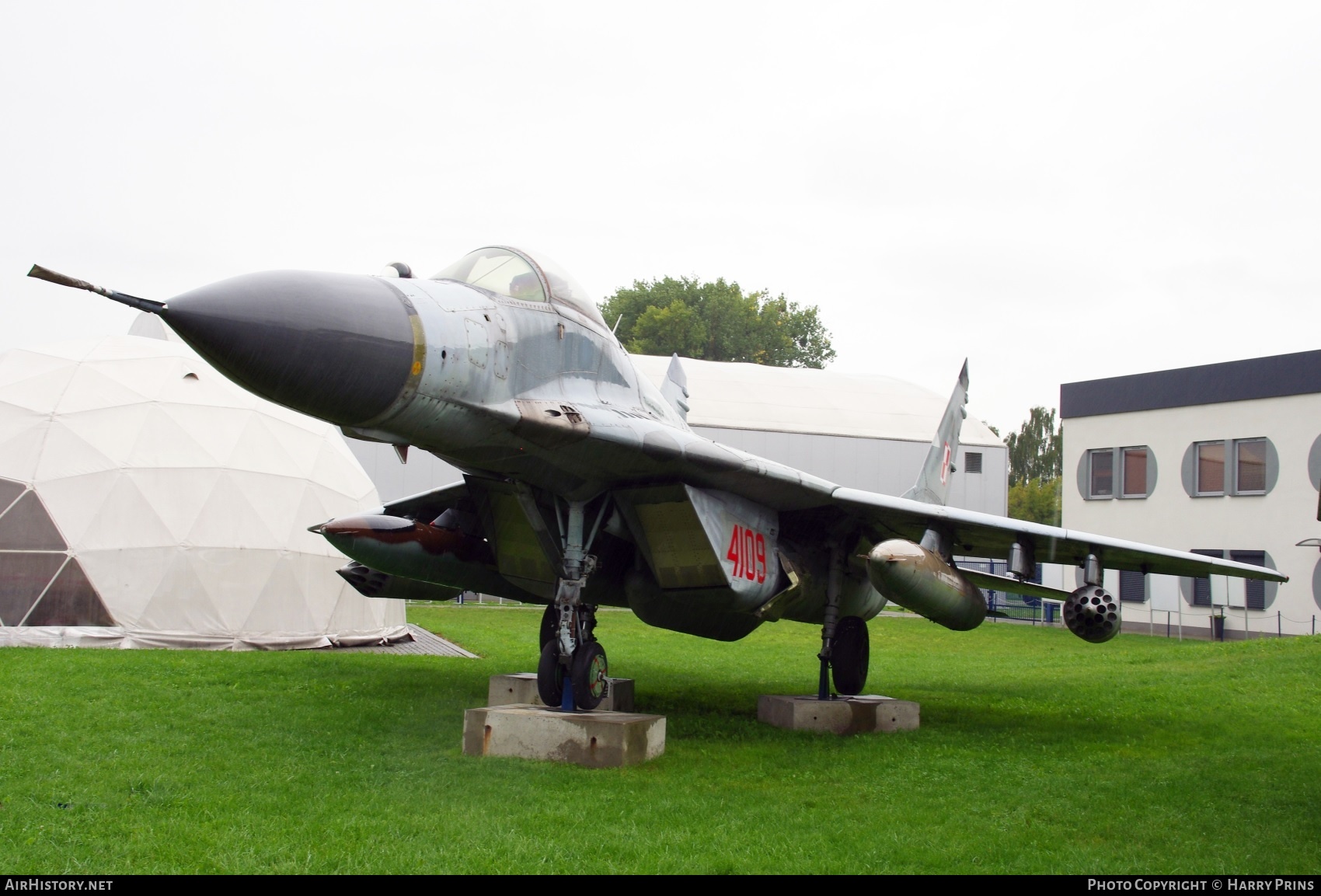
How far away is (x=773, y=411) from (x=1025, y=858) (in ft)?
104

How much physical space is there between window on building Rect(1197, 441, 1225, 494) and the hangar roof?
28.8ft

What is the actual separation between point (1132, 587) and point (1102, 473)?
11.5ft

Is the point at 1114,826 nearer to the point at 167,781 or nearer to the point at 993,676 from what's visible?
the point at 167,781

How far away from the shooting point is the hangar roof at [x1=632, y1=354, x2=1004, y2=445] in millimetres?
36750

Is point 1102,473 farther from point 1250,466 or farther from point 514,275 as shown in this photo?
point 514,275

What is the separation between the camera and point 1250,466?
2825cm

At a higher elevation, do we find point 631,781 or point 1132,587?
point 1132,587

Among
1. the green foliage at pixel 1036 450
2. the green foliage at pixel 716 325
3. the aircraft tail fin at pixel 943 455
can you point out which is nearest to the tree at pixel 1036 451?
the green foliage at pixel 1036 450

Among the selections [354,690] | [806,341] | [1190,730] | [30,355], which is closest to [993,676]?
[1190,730]

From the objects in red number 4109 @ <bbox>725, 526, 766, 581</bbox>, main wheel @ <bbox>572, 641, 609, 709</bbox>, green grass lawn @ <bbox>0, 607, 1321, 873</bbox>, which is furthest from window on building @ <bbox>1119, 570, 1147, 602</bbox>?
main wheel @ <bbox>572, 641, 609, 709</bbox>

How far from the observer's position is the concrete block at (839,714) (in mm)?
11266

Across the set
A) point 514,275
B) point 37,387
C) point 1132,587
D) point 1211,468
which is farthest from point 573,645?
point 1132,587

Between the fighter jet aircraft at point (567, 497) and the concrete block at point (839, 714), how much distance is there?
1.66 ft
